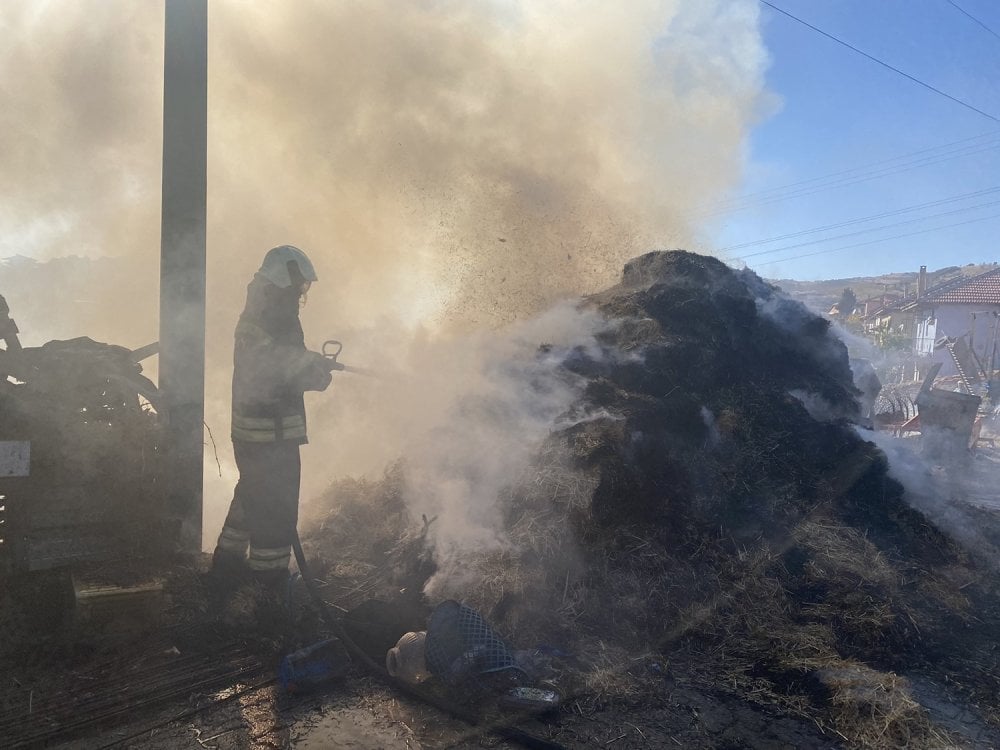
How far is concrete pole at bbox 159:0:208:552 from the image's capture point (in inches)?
239

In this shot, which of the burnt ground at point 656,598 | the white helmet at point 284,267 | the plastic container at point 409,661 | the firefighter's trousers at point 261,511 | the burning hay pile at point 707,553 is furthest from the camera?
the white helmet at point 284,267

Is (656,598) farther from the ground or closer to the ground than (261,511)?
closer to the ground

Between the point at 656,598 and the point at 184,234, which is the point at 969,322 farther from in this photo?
the point at 184,234

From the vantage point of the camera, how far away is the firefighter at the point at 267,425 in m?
5.23

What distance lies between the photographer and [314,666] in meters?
4.43

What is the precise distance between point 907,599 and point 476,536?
3812 mm

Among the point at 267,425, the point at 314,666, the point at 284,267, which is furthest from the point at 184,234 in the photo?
the point at 314,666

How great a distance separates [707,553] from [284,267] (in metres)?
4.44

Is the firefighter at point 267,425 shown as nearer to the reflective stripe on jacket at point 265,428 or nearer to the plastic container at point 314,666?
the reflective stripe on jacket at point 265,428

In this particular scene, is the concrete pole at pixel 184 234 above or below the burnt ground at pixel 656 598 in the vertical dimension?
above

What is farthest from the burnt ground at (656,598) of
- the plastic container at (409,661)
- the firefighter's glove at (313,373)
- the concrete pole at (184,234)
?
the firefighter's glove at (313,373)

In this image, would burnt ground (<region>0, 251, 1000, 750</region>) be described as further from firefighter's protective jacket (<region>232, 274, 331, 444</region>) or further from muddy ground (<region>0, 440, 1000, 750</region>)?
firefighter's protective jacket (<region>232, 274, 331, 444</region>)

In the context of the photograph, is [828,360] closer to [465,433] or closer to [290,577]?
[465,433]

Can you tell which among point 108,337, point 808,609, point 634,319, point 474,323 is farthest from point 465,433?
point 108,337
